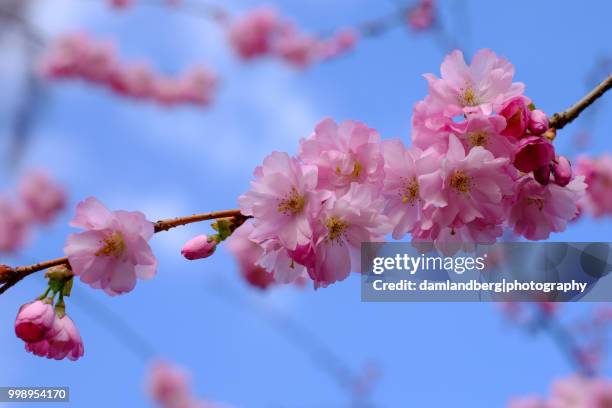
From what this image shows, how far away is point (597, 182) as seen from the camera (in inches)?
122

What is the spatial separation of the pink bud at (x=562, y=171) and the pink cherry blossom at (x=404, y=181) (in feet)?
0.95

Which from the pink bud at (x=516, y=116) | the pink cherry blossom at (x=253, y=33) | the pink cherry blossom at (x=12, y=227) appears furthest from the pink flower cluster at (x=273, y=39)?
the pink bud at (x=516, y=116)

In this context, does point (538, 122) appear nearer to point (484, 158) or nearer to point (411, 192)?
point (484, 158)

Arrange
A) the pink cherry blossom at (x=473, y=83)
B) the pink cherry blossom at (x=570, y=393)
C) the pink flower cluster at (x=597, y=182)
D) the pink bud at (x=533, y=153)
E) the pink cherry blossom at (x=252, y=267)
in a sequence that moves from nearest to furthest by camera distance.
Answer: the pink bud at (x=533, y=153) → the pink cherry blossom at (x=473, y=83) → the pink flower cluster at (x=597, y=182) → the pink cherry blossom at (x=252, y=267) → the pink cherry blossom at (x=570, y=393)

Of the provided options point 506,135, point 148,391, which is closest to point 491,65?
point 506,135

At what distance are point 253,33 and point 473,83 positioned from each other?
845cm

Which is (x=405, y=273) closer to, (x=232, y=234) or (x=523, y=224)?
(x=523, y=224)

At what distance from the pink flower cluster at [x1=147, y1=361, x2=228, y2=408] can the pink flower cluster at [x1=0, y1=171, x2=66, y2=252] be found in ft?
9.68

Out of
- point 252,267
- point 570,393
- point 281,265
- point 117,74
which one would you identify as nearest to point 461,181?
point 281,265

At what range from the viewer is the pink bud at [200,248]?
1445 millimetres

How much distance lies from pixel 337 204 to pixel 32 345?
0.83 meters

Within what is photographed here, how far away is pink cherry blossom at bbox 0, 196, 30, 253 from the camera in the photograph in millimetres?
9547

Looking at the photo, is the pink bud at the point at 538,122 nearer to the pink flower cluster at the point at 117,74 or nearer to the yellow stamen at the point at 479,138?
the yellow stamen at the point at 479,138

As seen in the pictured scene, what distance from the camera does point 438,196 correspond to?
1.30 m
